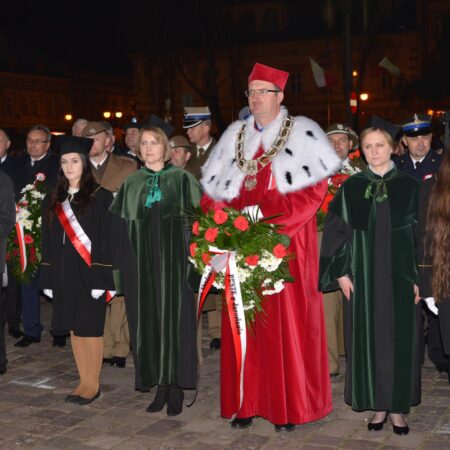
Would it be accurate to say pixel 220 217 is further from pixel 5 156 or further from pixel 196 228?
pixel 5 156

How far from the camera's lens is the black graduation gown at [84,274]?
679 cm

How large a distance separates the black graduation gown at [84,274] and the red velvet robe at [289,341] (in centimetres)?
126

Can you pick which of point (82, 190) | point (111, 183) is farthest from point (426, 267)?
point (111, 183)

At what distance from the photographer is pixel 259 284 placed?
5828mm

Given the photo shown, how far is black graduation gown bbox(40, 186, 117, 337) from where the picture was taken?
6793 millimetres

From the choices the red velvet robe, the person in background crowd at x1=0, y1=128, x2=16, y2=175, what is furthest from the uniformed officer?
the person in background crowd at x1=0, y1=128, x2=16, y2=175

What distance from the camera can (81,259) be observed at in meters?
6.83

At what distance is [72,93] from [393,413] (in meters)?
72.5

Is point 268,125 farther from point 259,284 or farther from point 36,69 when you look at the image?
point 36,69

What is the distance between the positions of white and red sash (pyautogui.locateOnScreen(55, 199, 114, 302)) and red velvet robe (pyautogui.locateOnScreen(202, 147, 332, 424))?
1390 mm

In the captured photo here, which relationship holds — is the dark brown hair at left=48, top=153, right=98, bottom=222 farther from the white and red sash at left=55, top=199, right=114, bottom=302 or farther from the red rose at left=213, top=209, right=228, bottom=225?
the red rose at left=213, top=209, right=228, bottom=225

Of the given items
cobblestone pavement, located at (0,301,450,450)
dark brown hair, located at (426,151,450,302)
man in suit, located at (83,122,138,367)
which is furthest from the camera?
man in suit, located at (83,122,138,367)

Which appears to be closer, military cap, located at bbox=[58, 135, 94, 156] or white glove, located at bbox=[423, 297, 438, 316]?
white glove, located at bbox=[423, 297, 438, 316]

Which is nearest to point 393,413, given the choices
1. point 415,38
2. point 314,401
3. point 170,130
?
point 314,401
